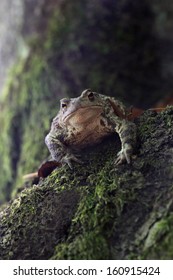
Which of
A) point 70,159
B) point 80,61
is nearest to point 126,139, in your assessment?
point 70,159

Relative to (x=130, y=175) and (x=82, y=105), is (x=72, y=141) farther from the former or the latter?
(x=130, y=175)

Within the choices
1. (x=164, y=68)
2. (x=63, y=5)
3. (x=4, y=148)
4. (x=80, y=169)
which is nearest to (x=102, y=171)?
(x=80, y=169)

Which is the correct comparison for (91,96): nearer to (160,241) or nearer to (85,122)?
(85,122)

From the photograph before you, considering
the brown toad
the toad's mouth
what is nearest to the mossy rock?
the brown toad

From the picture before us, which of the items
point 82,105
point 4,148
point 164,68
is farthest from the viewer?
point 164,68

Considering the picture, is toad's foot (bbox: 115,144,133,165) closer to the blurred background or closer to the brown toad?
the brown toad

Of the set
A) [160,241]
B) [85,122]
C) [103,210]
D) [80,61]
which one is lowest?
[160,241]
